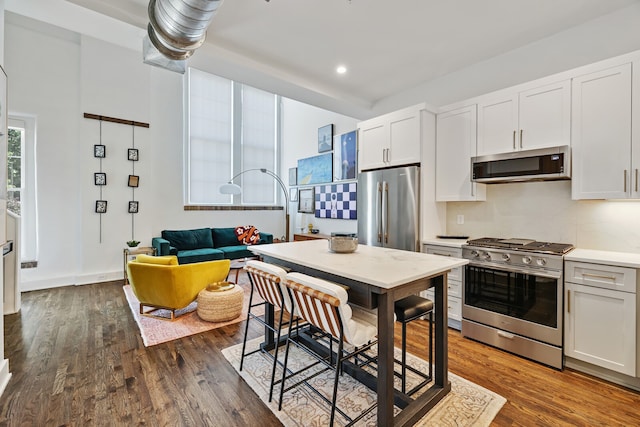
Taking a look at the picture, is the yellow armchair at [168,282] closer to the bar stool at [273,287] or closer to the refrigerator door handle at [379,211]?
the bar stool at [273,287]

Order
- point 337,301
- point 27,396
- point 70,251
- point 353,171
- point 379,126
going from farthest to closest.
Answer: point 353,171, point 70,251, point 379,126, point 27,396, point 337,301

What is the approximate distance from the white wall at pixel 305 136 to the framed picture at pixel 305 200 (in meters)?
0.15

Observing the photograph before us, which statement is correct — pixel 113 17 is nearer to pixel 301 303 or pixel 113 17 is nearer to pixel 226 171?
pixel 301 303

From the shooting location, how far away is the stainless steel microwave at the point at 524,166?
8.32ft

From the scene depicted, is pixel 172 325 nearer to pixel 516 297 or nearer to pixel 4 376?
pixel 4 376

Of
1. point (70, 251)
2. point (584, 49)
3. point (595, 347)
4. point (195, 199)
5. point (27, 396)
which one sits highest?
point (584, 49)

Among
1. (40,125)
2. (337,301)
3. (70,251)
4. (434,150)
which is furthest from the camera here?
(70,251)

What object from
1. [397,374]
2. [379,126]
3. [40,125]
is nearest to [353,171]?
[379,126]

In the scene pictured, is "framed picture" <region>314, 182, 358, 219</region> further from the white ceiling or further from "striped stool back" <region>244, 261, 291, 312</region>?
"striped stool back" <region>244, 261, 291, 312</region>

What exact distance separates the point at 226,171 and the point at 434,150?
4721 millimetres

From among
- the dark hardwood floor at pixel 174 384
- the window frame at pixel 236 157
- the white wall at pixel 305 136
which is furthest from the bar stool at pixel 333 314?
the window frame at pixel 236 157

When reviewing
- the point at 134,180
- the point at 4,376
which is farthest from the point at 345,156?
the point at 4,376

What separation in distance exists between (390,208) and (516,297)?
1548 millimetres

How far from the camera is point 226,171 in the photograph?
6613mm
